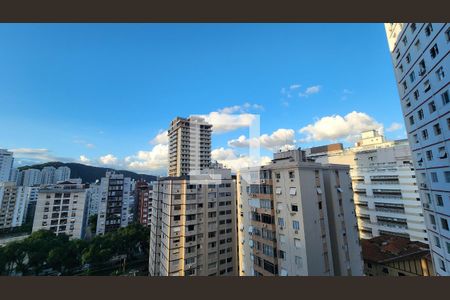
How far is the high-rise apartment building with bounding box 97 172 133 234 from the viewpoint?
73.6 feet

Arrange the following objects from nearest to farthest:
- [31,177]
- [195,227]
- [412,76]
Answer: [412,76]
[195,227]
[31,177]

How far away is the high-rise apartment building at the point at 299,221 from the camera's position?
726 centimetres

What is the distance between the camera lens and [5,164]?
93.6 feet

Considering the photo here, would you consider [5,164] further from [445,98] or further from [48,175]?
[445,98]

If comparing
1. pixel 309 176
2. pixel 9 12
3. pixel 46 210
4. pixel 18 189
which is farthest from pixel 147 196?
pixel 9 12

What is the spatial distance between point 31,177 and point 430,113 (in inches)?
1898

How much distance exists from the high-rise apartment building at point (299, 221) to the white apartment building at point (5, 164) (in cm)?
3587

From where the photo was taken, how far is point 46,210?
1962 centimetres

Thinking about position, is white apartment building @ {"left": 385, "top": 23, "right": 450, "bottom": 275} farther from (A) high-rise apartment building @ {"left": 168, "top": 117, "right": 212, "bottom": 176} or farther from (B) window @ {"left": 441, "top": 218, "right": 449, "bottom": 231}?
(A) high-rise apartment building @ {"left": 168, "top": 117, "right": 212, "bottom": 176}

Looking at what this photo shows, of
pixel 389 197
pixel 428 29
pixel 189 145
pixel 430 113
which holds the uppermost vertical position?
pixel 189 145

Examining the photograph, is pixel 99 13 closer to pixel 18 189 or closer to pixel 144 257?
pixel 144 257

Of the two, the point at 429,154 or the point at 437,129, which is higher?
the point at 437,129

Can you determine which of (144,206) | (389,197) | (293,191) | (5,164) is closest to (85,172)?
(5,164)

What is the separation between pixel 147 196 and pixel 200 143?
1141 centimetres
